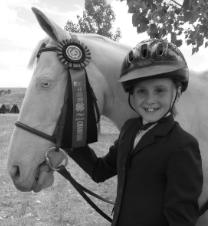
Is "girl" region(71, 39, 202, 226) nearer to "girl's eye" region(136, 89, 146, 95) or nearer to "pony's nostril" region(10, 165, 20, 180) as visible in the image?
"girl's eye" region(136, 89, 146, 95)

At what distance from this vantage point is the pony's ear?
7.04 ft

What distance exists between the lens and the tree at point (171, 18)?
440cm

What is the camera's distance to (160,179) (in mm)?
1793

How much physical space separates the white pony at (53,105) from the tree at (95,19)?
14325mm

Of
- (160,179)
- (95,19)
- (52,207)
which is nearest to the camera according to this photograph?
(160,179)

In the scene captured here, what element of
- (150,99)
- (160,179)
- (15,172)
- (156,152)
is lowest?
(15,172)

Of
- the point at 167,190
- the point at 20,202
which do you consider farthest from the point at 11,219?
the point at 167,190

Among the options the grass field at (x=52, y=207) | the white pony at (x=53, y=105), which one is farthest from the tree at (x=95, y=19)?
the white pony at (x=53, y=105)

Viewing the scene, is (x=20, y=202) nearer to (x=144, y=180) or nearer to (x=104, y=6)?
(x=144, y=180)

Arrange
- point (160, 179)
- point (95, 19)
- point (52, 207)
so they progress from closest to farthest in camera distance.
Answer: point (160, 179), point (52, 207), point (95, 19)

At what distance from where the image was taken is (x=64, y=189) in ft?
24.3

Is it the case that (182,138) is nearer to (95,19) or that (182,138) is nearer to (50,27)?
(50,27)

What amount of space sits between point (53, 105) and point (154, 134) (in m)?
0.68

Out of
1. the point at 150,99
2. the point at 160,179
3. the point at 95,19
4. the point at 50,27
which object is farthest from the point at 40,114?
the point at 95,19
